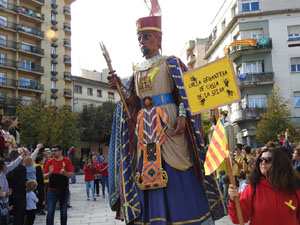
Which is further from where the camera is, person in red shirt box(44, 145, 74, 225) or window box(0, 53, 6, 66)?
window box(0, 53, 6, 66)

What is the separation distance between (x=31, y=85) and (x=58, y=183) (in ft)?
132

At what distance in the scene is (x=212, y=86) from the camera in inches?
148

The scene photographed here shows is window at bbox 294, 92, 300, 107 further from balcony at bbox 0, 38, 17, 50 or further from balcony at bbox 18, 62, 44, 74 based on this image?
balcony at bbox 0, 38, 17, 50

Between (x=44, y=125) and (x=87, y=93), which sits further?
(x=87, y=93)

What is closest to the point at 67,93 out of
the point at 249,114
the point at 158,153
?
the point at 249,114

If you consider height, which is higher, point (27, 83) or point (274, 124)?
point (27, 83)

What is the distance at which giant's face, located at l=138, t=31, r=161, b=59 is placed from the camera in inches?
203

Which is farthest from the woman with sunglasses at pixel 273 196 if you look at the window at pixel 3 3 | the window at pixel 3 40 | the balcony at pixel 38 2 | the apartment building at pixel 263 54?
the balcony at pixel 38 2

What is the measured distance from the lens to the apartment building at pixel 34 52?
4328 cm

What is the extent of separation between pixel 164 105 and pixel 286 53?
113 feet

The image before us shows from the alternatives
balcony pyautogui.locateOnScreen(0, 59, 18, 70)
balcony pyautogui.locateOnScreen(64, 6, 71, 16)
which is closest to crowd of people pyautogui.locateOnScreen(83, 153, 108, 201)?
balcony pyautogui.locateOnScreen(0, 59, 18, 70)

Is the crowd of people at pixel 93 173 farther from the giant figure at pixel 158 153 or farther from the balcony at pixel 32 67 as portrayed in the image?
the balcony at pixel 32 67

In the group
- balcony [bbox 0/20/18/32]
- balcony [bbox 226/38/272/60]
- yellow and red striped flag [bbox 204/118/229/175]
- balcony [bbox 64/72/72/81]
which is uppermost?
balcony [bbox 0/20/18/32]

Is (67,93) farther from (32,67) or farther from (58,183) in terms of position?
(58,183)
